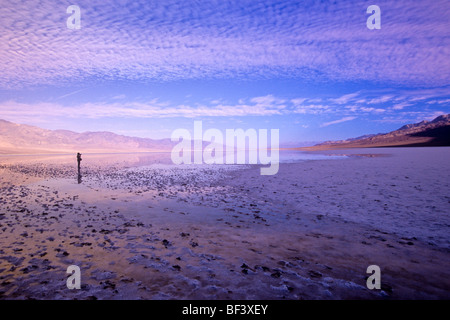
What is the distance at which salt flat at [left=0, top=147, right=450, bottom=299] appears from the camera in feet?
15.0

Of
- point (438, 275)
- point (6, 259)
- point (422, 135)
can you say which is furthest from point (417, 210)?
point (422, 135)

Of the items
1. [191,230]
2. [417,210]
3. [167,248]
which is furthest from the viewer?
[417,210]

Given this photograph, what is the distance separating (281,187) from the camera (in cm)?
1642

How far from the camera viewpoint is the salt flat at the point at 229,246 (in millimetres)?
4570

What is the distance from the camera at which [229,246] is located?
682 cm

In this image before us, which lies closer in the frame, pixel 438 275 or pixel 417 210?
pixel 438 275

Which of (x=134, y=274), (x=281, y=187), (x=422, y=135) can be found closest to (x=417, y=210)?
(x=281, y=187)
